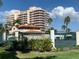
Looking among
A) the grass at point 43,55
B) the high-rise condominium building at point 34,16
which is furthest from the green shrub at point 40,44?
the high-rise condominium building at point 34,16

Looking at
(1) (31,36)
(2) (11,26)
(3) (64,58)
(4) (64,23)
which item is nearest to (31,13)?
(4) (64,23)

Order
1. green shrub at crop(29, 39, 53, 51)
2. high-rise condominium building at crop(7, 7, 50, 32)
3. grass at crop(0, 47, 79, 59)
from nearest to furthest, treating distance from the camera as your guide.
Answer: grass at crop(0, 47, 79, 59) → green shrub at crop(29, 39, 53, 51) → high-rise condominium building at crop(7, 7, 50, 32)

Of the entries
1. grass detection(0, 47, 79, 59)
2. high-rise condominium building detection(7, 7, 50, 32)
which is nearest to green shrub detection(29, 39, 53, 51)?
grass detection(0, 47, 79, 59)

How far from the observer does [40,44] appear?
976 inches

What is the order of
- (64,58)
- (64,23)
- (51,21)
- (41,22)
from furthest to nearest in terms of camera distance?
(41,22) < (64,23) < (51,21) < (64,58)

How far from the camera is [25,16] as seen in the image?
114 metres

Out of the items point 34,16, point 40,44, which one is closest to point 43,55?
point 40,44

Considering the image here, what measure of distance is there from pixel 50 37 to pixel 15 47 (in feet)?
12.5

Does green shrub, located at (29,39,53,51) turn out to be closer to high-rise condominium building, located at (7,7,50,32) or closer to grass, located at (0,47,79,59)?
grass, located at (0,47,79,59)

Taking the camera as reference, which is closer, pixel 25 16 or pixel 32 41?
pixel 32 41

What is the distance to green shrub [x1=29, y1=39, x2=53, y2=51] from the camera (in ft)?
80.5

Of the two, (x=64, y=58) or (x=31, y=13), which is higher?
(x=31, y=13)

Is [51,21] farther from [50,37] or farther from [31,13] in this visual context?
[50,37]

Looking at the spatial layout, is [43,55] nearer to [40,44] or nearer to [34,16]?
[40,44]
